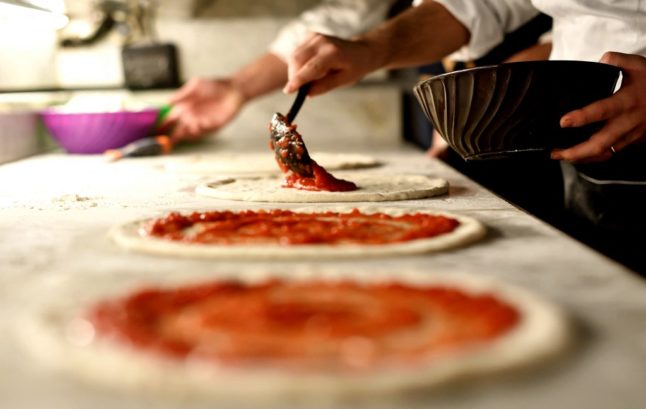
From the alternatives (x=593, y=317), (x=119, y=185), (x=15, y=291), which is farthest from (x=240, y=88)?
(x=593, y=317)

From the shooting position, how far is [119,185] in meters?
2.03

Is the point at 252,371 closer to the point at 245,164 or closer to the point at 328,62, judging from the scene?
the point at 328,62

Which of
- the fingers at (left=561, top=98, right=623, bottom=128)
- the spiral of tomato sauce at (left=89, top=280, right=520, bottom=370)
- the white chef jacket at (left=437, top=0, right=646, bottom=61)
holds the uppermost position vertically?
the white chef jacket at (left=437, top=0, right=646, bottom=61)

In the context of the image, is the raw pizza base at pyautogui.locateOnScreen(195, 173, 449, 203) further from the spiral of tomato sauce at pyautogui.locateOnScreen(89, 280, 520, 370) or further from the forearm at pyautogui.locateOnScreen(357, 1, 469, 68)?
the spiral of tomato sauce at pyautogui.locateOnScreen(89, 280, 520, 370)

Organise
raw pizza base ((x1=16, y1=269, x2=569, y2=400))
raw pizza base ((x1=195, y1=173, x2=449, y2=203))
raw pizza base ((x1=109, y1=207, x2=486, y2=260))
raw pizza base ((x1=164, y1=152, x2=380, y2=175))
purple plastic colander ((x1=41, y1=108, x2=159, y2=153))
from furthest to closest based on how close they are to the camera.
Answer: purple plastic colander ((x1=41, y1=108, x2=159, y2=153)), raw pizza base ((x1=164, y1=152, x2=380, y2=175)), raw pizza base ((x1=195, y1=173, x2=449, y2=203)), raw pizza base ((x1=109, y1=207, x2=486, y2=260)), raw pizza base ((x1=16, y1=269, x2=569, y2=400))

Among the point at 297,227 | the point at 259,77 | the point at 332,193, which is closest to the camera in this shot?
the point at 297,227

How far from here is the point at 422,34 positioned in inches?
93.1

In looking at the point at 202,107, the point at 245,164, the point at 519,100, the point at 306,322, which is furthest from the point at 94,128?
the point at 306,322

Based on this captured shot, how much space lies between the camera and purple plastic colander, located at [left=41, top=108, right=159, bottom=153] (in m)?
3.05

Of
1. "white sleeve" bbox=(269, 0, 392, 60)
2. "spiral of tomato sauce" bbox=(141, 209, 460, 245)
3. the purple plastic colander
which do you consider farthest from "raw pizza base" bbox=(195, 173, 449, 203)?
"white sleeve" bbox=(269, 0, 392, 60)

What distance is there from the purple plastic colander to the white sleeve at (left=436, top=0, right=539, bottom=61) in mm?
1497

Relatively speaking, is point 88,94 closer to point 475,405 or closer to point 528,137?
point 528,137

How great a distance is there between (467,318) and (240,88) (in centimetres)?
→ 267

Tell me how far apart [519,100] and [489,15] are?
1066mm
